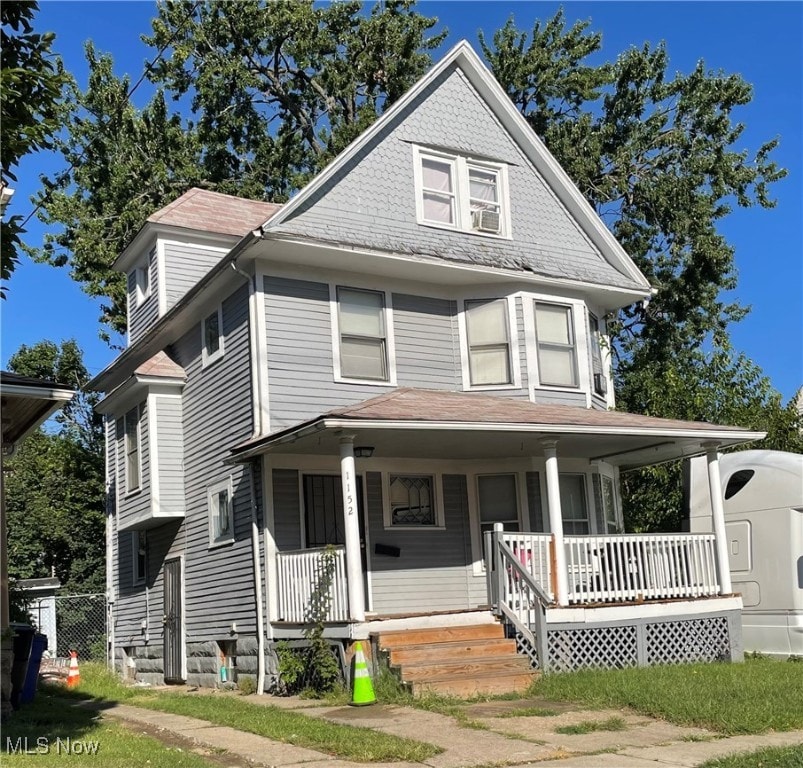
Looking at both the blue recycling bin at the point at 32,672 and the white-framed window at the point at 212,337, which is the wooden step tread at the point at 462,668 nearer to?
the blue recycling bin at the point at 32,672

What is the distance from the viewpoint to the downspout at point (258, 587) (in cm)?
1380

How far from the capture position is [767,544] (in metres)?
15.0

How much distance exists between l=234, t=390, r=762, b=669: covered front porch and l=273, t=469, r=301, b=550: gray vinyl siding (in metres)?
0.02

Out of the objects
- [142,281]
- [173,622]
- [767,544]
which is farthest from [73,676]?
[767,544]

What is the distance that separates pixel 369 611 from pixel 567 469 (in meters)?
4.16

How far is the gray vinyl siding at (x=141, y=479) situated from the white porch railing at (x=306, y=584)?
4289mm

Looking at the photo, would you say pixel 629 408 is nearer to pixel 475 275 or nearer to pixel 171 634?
pixel 475 275

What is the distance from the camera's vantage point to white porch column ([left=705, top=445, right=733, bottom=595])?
47.8 feet

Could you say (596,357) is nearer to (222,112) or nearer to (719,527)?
(719,527)

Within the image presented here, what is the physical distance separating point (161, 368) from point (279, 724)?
29.0ft

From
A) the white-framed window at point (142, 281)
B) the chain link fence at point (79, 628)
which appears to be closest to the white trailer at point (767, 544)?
the white-framed window at point (142, 281)

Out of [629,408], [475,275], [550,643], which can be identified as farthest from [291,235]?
[629,408]

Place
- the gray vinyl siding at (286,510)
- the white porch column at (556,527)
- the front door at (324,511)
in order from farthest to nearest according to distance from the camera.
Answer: the front door at (324,511) → the gray vinyl siding at (286,510) → the white porch column at (556,527)

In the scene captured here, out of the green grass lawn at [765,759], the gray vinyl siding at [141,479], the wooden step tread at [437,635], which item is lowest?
the green grass lawn at [765,759]
